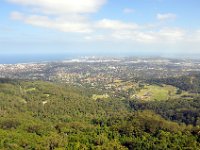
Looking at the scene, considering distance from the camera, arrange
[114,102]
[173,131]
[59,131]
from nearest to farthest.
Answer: [173,131]
[59,131]
[114,102]

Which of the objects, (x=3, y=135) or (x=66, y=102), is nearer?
(x=3, y=135)

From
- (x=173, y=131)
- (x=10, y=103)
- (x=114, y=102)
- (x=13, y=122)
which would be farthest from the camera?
(x=114, y=102)

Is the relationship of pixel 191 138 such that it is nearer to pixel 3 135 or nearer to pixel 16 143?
pixel 16 143

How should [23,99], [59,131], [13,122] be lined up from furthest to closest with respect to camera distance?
1. [23,99]
2. [13,122]
3. [59,131]

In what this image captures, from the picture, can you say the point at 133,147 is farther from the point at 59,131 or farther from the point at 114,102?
the point at 114,102

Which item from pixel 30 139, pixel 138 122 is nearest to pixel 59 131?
pixel 30 139

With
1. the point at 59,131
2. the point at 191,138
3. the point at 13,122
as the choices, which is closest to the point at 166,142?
the point at 191,138
